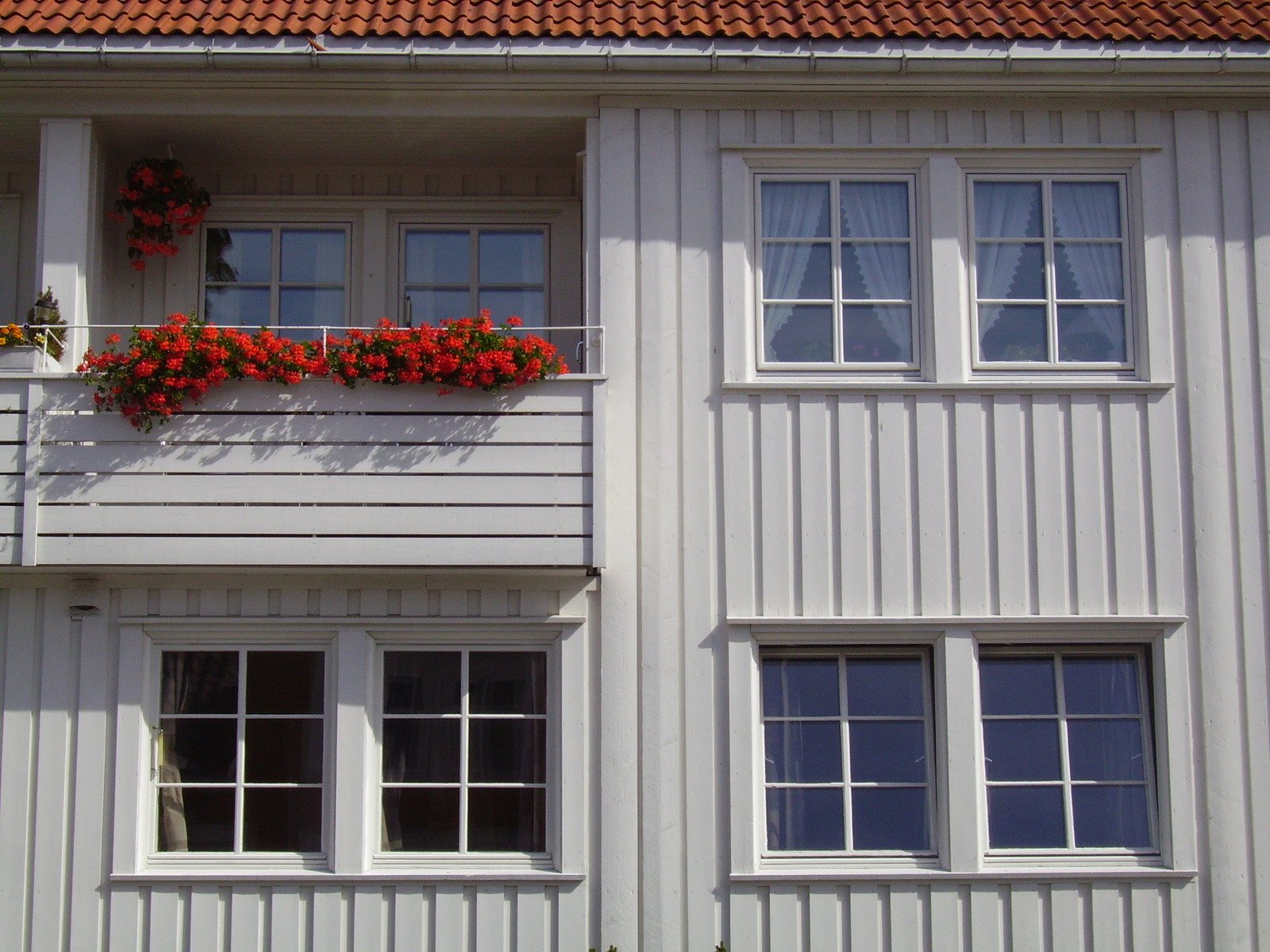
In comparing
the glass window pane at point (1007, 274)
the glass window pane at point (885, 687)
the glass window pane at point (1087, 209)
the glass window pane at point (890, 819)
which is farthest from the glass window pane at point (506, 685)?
the glass window pane at point (1087, 209)

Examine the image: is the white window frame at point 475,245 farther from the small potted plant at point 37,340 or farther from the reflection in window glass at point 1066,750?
the reflection in window glass at point 1066,750

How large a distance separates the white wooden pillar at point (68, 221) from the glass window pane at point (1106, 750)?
6.72m

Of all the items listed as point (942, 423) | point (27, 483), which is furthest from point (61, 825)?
point (942, 423)

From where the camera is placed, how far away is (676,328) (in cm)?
812

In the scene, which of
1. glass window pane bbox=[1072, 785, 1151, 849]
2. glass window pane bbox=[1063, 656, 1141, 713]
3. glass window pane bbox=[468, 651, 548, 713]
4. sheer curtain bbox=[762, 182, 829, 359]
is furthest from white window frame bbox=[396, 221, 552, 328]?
glass window pane bbox=[1072, 785, 1151, 849]

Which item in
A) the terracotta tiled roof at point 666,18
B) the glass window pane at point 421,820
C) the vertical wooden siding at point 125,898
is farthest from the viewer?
the terracotta tiled roof at point 666,18

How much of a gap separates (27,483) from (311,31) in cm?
326

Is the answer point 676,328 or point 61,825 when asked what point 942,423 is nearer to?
point 676,328

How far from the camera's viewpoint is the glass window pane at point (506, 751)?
796 cm

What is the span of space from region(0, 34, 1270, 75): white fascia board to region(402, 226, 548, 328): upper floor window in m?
1.55

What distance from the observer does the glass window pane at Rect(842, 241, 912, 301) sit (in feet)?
27.1

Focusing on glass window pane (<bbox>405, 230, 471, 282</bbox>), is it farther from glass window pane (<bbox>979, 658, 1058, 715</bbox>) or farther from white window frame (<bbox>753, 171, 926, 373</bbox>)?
glass window pane (<bbox>979, 658, 1058, 715</bbox>)

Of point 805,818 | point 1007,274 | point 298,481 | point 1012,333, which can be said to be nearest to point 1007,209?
point 1007,274

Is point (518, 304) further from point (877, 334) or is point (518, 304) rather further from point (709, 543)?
point (877, 334)
